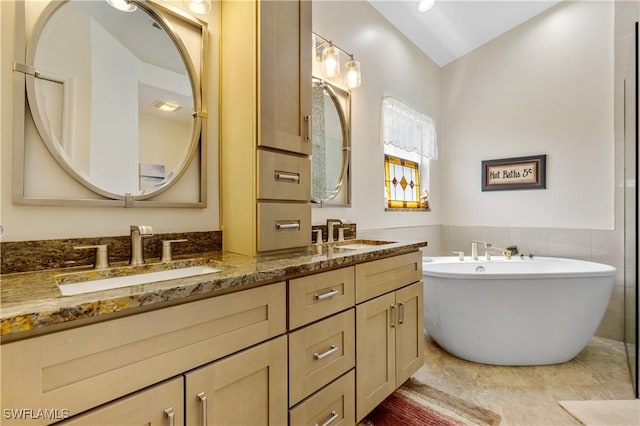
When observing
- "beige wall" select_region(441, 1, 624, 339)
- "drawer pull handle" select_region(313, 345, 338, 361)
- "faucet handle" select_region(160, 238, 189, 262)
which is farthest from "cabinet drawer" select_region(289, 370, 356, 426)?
"beige wall" select_region(441, 1, 624, 339)

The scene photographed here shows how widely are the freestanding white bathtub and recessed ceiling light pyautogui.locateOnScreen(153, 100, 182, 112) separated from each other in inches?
76.5

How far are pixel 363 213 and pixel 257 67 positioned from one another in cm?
143

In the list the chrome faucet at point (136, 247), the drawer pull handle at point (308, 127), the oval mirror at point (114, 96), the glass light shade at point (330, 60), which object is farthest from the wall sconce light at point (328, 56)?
the chrome faucet at point (136, 247)

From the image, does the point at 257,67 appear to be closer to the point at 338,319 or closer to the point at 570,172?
the point at 338,319

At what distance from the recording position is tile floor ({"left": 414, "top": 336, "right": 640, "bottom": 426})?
1.71 m

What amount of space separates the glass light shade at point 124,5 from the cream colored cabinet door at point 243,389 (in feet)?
4.58

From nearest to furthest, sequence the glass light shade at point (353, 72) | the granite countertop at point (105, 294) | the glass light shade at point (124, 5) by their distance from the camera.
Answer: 1. the granite countertop at point (105, 294)
2. the glass light shade at point (124, 5)
3. the glass light shade at point (353, 72)

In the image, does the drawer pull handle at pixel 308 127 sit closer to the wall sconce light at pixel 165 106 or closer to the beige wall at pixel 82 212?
the beige wall at pixel 82 212

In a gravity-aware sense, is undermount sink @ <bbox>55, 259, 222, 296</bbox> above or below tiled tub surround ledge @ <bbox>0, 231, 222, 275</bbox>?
below

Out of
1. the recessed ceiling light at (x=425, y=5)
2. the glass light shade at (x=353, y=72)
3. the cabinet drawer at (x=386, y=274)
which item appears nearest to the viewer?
the cabinet drawer at (x=386, y=274)

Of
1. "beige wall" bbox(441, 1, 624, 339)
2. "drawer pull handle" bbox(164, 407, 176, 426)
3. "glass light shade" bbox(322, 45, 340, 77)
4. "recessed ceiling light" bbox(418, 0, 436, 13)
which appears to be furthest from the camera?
"beige wall" bbox(441, 1, 624, 339)

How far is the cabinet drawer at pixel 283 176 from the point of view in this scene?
1374mm

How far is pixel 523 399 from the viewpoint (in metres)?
1.82

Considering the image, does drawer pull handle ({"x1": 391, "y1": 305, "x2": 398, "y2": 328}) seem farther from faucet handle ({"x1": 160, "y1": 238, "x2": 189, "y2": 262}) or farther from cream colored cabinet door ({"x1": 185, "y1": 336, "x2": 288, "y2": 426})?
faucet handle ({"x1": 160, "y1": 238, "x2": 189, "y2": 262})
